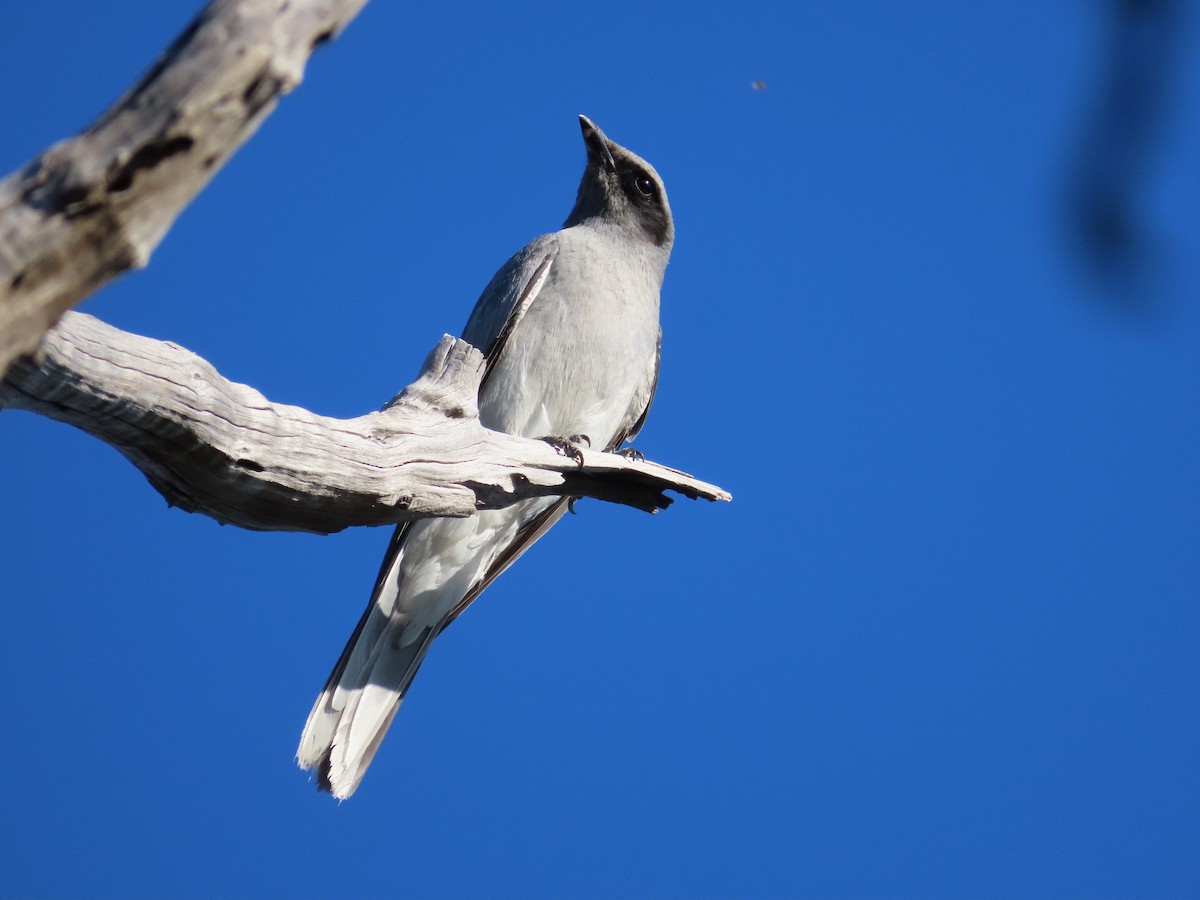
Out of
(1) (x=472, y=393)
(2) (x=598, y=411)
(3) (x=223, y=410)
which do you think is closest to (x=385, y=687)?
(2) (x=598, y=411)

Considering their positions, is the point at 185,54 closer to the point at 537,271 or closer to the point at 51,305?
the point at 51,305

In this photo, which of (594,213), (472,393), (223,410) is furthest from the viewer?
(594,213)

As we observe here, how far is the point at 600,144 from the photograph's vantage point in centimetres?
727

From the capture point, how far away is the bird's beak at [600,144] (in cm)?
725

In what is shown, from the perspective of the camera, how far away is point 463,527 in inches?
248

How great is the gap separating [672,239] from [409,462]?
3.64m

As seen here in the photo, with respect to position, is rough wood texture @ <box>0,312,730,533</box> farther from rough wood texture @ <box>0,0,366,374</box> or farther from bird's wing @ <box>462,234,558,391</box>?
bird's wing @ <box>462,234,558,391</box>

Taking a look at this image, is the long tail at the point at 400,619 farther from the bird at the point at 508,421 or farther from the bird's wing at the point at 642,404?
the bird's wing at the point at 642,404

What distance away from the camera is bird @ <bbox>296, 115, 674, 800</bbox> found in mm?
5945

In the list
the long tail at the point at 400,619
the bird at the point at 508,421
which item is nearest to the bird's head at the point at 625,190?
the bird at the point at 508,421

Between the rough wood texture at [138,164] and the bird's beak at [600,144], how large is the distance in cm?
512

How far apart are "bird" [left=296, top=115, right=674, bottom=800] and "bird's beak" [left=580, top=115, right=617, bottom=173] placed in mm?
711

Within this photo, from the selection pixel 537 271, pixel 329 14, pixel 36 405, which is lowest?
pixel 36 405

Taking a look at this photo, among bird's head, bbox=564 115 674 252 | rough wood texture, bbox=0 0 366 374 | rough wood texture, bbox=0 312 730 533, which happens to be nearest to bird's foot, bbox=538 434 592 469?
rough wood texture, bbox=0 312 730 533
